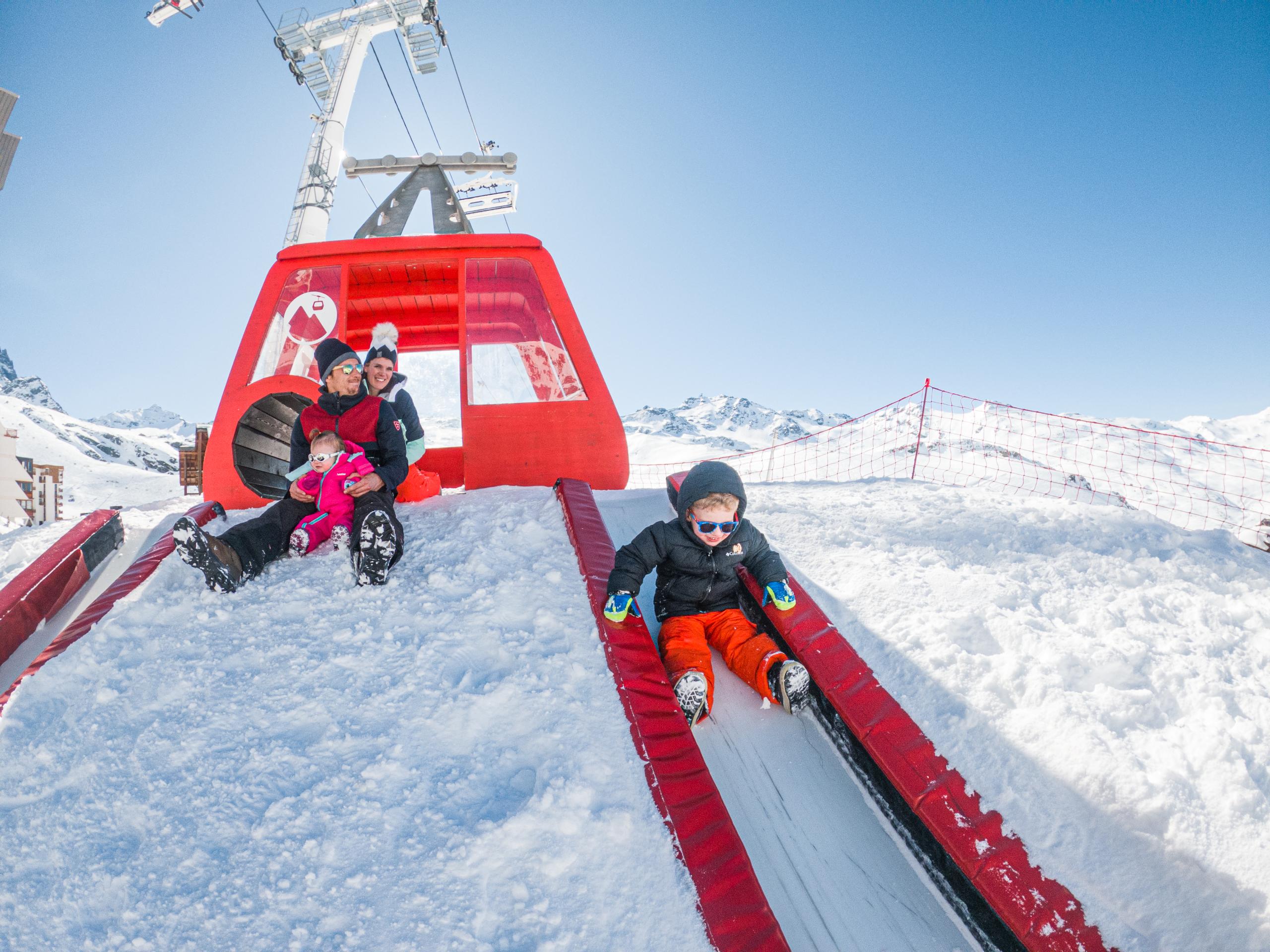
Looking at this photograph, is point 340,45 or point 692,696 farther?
point 340,45

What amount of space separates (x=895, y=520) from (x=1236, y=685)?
178 centimetres

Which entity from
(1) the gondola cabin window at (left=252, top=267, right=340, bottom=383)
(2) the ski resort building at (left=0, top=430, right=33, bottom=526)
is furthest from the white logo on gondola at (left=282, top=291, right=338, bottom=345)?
(2) the ski resort building at (left=0, top=430, right=33, bottom=526)

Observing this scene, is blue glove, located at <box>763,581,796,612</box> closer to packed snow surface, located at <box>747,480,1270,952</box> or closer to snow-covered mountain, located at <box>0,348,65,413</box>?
packed snow surface, located at <box>747,480,1270,952</box>

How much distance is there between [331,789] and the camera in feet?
4.95

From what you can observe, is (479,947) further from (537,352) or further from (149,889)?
(537,352)

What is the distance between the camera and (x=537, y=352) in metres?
4.62

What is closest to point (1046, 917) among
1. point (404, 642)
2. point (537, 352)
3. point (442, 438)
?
point (404, 642)

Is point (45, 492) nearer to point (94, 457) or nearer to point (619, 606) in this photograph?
point (619, 606)

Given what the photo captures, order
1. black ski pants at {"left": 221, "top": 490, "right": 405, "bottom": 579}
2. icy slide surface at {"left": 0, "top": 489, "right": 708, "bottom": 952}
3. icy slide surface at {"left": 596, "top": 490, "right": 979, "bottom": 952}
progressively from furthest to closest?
black ski pants at {"left": 221, "top": 490, "right": 405, "bottom": 579} → icy slide surface at {"left": 596, "top": 490, "right": 979, "bottom": 952} → icy slide surface at {"left": 0, "top": 489, "right": 708, "bottom": 952}

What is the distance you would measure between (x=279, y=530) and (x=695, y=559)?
206cm

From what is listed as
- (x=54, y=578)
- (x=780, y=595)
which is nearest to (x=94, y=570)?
(x=54, y=578)

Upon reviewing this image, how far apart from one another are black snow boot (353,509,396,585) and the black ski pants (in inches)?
1.8

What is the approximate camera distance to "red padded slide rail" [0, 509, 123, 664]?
103 inches

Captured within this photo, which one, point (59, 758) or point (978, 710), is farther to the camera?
point (978, 710)
